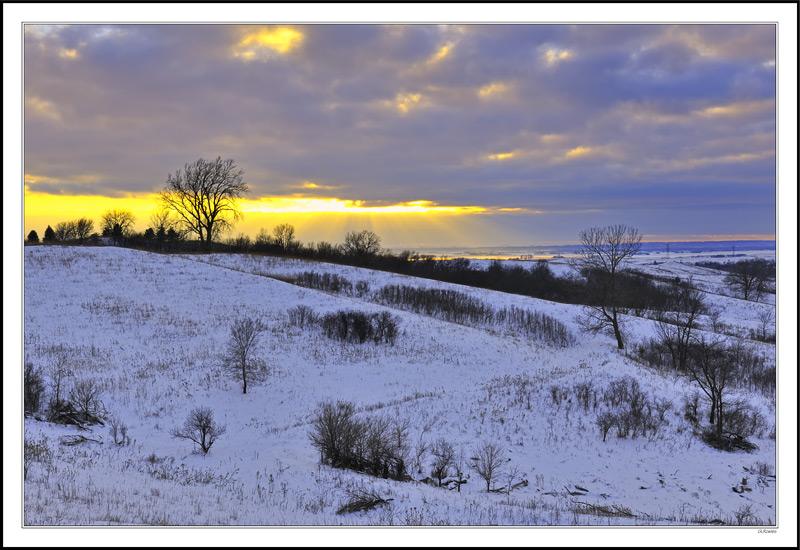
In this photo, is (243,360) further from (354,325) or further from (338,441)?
(338,441)

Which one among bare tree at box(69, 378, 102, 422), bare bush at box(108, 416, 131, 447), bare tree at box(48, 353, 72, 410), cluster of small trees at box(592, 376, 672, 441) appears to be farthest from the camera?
cluster of small trees at box(592, 376, 672, 441)

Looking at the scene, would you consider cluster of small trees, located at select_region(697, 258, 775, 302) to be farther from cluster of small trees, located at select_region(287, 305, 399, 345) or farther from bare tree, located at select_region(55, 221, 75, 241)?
bare tree, located at select_region(55, 221, 75, 241)

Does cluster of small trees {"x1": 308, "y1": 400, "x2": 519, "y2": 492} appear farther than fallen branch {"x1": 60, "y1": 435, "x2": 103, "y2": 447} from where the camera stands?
No

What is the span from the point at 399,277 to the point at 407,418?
32924 mm

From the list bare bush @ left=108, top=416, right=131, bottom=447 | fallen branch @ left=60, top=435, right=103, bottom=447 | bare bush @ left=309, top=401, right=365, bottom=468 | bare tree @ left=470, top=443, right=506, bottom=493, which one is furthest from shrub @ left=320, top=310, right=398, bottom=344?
fallen branch @ left=60, top=435, right=103, bottom=447

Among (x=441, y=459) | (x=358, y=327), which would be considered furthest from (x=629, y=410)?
(x=358, y=327)

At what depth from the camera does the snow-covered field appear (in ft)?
29.0

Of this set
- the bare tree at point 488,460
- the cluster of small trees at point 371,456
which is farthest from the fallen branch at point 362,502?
the bare tree at point 488,460

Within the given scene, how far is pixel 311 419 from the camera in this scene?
1755 cm

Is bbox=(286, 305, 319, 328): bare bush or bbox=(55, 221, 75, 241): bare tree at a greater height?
bbox=(55, 221, 75, 241): bare tree

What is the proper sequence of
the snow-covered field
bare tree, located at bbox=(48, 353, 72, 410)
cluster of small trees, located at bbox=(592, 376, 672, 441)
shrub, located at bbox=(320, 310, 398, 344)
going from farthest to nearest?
shrub, located at bbox=(320, 310, 398, 344) < cluster of small trees, located at bbox=(592, 376, 672, 441) < bare tree, located at bbox=(48, 353, 72, 410) < the snow-covered field

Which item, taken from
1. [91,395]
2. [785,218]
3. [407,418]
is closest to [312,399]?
[407,418]

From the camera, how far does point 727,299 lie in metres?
66.2

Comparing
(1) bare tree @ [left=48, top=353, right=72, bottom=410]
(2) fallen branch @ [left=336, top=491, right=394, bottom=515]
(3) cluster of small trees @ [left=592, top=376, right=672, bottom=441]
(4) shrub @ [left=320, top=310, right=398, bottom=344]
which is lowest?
(3) cluster of small trees @ [left=592, top=376, right=672, bottom=441]
